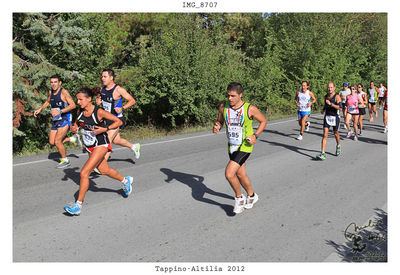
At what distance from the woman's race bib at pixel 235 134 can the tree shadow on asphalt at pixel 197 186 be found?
1084 mm

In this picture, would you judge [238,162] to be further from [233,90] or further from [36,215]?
[36,215]

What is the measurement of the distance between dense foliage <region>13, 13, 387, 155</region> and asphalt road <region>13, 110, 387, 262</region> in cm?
397

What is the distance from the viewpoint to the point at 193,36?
51.1ft

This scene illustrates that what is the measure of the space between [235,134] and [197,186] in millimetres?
1831

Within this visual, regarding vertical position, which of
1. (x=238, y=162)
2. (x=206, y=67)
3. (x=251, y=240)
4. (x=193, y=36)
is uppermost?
(x=193, y=36)

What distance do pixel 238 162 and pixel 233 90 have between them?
1078 mm

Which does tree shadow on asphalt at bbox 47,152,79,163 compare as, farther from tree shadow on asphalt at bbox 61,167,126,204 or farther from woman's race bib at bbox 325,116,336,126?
woman's race bib at bbox 325,116,336,126

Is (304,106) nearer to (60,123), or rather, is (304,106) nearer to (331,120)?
(331,120)

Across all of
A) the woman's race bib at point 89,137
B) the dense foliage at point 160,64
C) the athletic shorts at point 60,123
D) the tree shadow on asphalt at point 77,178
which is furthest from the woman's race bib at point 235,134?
the dense foliage at point 160,64

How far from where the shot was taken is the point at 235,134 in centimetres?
531

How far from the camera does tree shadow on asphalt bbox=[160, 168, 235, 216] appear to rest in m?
5.74

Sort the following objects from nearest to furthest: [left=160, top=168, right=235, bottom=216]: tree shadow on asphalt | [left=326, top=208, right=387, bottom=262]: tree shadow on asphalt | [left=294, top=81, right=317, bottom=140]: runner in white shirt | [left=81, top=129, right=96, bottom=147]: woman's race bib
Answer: [left=326, top=208, right=387, bottom=262]: tree shadow on asphalt → [left=81, top=129, right=96, bottom=147]: woman's race bib → [left=160, top=168, right=235, bottom=216]: tree shadow on asphalt → [left=294, top=81, right=317, bottom=140]: runner in white shirt

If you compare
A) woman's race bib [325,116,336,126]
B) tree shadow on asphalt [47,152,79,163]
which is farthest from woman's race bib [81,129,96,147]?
woman's race bib [325,116,336,126]

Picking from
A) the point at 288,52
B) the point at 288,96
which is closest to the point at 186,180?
the point at 288,96
